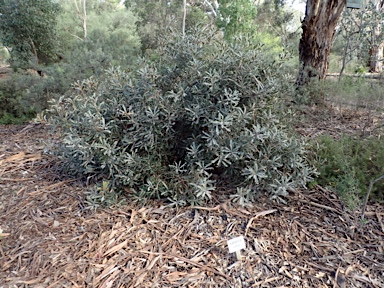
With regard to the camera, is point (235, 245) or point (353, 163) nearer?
point (235, 245)

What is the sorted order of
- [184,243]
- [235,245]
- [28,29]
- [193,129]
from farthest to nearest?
[28,29]
[193,129]
[184,243]
[235,245]

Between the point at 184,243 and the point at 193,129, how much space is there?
2.78 ft

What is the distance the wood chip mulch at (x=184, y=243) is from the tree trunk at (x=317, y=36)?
2.67m

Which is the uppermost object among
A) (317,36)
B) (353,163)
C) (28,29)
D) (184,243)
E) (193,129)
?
(28,29)

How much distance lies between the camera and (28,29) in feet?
21.9

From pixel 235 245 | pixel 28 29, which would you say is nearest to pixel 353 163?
pixel 235 245

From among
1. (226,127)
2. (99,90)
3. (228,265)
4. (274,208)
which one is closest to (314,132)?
(274,208)

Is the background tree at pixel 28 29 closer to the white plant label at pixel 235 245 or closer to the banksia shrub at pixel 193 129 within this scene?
the banksia shrub at pixel 193 129

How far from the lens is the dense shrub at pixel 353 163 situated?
2.18m

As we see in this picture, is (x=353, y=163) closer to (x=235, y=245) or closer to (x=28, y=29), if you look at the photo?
(x=235, y=245)

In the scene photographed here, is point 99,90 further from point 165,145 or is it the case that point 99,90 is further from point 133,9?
point 133,9

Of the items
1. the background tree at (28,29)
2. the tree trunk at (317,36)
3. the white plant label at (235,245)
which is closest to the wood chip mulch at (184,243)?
the white plant label at (235,245)

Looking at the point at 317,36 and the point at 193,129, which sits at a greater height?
the point at 317,36

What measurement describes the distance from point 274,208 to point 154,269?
0.97 meters
